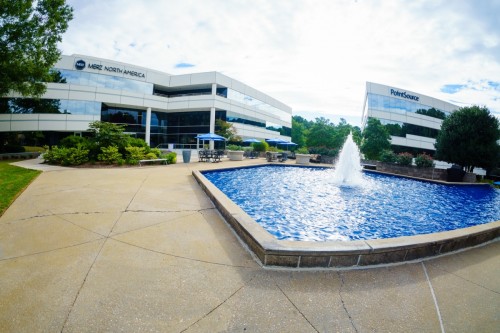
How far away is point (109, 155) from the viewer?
1500 centimetres

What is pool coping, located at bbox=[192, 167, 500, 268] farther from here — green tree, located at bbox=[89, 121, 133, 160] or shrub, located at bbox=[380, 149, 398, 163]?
shrub, located at bbox=[380, 149, 398, 163]

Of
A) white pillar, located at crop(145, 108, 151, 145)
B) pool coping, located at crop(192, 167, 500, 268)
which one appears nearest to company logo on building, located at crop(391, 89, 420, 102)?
white pillar, located at crop(145, 108, 151, 145)

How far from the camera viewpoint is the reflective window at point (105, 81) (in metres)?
30.1

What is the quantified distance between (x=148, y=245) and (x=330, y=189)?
9094 mm

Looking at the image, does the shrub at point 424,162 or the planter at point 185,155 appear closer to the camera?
the shrub at point 424,162

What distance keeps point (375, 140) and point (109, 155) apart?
30.4 metres

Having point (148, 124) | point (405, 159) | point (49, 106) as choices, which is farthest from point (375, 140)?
point (49, 106)

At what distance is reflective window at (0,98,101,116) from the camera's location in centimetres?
2759

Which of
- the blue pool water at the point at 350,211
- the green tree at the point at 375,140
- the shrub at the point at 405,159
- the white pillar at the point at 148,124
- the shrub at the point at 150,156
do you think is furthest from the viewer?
the white pillar at the point at 148,124

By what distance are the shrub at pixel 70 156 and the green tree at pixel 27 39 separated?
275 inches

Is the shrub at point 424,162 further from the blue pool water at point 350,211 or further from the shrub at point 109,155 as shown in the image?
the shrub at point 109,155

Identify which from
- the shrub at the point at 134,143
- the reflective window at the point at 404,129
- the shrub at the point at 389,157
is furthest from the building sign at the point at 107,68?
the reflective window at the point at 404,129

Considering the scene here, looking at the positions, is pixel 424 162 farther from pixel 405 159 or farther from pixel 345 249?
pixel 345 249

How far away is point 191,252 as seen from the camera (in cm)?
369
